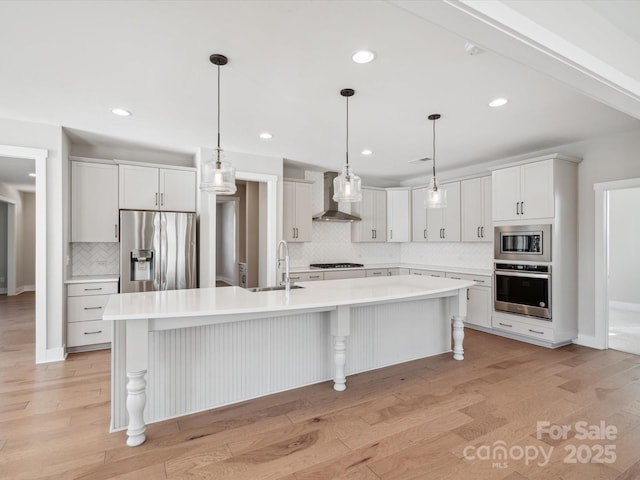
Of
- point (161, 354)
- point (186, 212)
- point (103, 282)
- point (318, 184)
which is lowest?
point (161, 354)

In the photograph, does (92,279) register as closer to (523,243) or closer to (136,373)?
(136,373)

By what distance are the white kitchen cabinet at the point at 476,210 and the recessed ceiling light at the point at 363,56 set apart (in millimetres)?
3473

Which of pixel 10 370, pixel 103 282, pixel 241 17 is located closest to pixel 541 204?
pixel 241 17

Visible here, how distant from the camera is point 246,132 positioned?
12.8ft

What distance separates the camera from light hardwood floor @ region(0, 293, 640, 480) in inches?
76.0

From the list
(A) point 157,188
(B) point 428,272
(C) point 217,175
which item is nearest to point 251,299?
(C) point 217,175

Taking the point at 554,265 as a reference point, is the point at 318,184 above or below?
above

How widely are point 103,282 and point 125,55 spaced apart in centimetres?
279

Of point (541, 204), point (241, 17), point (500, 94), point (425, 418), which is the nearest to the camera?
point (241, 17)

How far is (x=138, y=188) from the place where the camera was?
4.33 meters

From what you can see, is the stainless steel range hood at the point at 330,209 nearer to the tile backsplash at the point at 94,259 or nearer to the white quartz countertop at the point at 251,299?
the white quartz countertop at the point at 251,299

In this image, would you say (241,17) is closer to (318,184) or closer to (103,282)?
(103,282)

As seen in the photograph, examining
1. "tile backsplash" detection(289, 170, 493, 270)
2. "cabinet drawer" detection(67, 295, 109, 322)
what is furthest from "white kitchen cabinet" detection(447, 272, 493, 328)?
"cabinet drawer" detection(67, 295, 109, 322)

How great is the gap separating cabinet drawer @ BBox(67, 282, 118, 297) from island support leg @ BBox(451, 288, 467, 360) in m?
3.99
